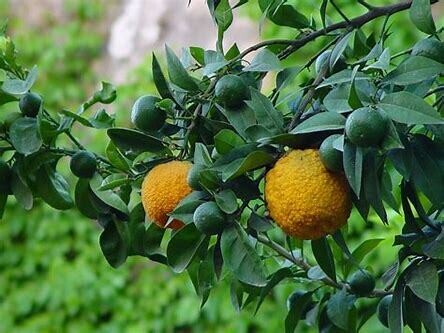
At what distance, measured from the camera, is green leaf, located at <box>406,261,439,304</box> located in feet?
2.33

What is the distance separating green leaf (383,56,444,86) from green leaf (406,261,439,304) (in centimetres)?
16

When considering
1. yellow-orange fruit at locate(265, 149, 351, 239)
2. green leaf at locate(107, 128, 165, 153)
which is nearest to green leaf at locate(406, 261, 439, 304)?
yellow-orange fruit at locate(265, 149, 351, 239)

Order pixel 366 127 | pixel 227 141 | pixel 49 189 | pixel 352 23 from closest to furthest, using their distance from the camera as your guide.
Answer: pixel 366 127, pixel 227 141, pixel 352 23, pixel 49 189

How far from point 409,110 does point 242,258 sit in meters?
0.17

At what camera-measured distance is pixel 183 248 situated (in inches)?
28.4

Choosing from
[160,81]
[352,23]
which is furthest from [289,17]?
[160,81]

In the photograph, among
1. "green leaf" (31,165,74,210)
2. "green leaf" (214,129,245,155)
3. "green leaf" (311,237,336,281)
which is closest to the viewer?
"green leaf" (214,129,245,155)

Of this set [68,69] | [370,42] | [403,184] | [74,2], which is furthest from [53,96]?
[403,184]

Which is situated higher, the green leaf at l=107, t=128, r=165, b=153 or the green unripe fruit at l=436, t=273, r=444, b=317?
the green leaf at l=107, t=128, r=165, b=153

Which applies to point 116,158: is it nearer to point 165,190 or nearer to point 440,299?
point 165,190

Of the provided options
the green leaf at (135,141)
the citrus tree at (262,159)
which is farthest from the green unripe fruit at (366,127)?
the green leaf at (135,141)

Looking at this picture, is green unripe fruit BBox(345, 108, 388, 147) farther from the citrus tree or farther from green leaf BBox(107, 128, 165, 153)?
green leaf BBox(107, 128, 165, 153)

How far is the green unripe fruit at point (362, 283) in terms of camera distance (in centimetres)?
92

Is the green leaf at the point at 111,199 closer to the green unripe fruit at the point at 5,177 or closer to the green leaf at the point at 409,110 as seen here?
the green unripe fruit at the point at 5,177
